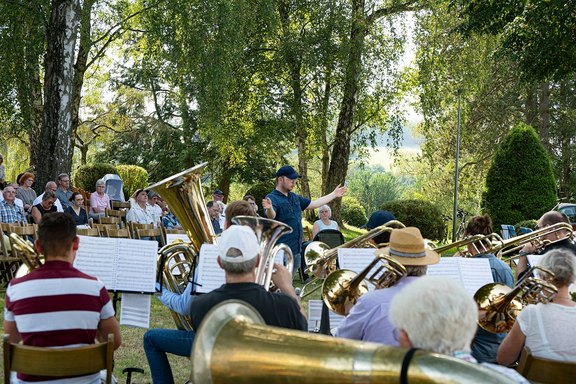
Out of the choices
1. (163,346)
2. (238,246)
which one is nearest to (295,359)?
(238,246)

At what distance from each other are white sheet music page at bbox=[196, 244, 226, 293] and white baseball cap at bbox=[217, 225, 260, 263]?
117cm

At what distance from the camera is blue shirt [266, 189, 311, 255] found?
24.8 ft

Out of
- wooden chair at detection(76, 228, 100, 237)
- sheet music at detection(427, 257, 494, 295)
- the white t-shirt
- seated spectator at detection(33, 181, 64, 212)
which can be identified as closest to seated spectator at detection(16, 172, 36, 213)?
seated spectator at detection(33, 181, 64, 212)

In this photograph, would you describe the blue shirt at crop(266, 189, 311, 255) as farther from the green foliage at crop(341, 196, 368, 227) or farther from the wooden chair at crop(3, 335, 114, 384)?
the green foliage at crop(341, 196, 368, 227)

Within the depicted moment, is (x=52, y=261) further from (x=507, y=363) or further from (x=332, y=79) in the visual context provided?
(x=332, y=79)

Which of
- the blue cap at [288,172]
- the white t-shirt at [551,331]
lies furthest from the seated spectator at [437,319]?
the blue cap at [288,172]

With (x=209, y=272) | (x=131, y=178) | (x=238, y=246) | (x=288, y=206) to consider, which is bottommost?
(x=209, y=272)

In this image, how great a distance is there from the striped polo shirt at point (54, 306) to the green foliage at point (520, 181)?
17390mm

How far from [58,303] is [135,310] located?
1.56 m

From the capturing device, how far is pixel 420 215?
65.7 feet

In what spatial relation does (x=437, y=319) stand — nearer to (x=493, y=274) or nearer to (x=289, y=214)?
Result: (x=493, y=274)

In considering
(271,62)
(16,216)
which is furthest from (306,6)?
(16,216)

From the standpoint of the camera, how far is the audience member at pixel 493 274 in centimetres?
462

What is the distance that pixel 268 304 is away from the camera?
11.3 feet
